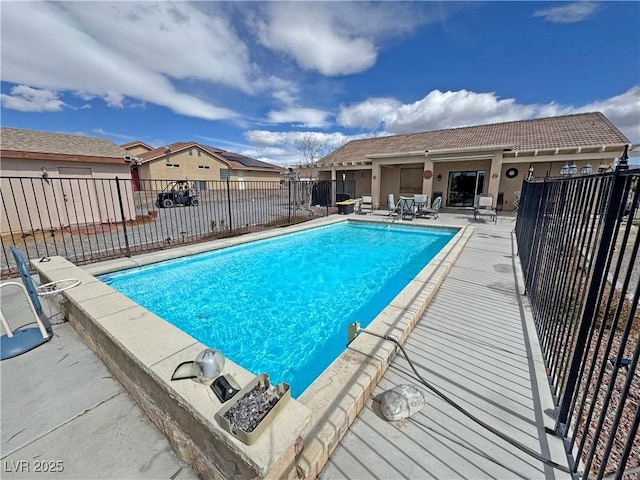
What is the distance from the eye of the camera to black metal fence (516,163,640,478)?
118 cm

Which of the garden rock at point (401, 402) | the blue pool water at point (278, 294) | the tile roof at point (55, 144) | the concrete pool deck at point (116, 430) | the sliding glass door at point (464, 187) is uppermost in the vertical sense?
the tile roof at point (55, 144)

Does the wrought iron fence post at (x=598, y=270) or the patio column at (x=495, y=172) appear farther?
the patio column at (x=495, y=172)

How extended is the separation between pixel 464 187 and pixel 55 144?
67.1 ft

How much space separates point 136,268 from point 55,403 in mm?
3935

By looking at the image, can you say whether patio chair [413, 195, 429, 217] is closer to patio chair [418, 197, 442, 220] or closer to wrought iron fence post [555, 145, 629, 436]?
patio chair [418, 197, 442, 220]

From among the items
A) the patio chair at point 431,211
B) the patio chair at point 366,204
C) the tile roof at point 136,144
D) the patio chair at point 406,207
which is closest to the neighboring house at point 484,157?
the patio chair at point 366,204

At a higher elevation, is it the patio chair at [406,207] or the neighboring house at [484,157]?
the neighboring house at [484,157]

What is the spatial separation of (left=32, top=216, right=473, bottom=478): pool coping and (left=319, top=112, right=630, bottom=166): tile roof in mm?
12848

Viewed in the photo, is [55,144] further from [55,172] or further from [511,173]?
[511,173]

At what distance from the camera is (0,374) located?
244cm

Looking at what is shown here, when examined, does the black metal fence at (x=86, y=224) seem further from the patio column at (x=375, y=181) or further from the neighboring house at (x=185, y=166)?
the neighboring house at (x=185, y=166)

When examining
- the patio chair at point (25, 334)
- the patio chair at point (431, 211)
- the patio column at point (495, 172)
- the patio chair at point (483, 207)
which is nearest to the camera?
the patio chair at point (25, 334)

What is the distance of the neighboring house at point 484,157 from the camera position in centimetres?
1097

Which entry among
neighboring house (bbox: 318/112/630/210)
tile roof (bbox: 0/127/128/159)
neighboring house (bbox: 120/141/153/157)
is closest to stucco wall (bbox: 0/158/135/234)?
tile roof (bbox: 0/127/128/159)
